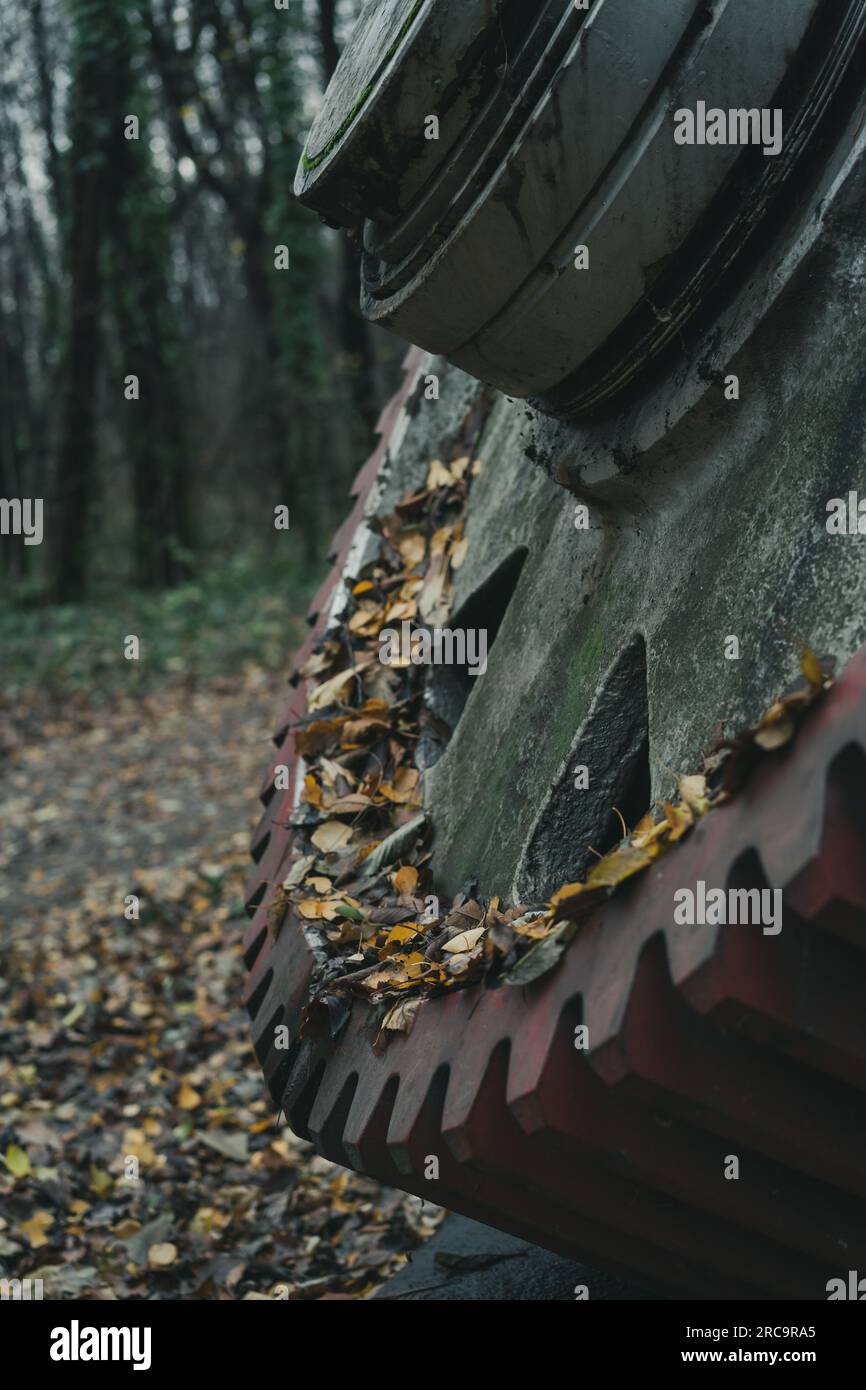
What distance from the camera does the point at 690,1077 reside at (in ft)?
4.66

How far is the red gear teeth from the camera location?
1.28 metres

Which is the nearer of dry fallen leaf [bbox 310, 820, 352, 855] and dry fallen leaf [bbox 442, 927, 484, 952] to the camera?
dry fallen leaf [bbox 442, 927, 484, 952]

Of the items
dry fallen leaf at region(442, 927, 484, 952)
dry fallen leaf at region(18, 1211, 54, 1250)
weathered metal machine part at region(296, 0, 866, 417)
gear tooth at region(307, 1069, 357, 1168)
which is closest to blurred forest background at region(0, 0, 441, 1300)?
dry fallen leaf at region(18, 1211, 54, 1250)

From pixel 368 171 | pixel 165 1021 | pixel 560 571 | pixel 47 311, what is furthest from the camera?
pixel 47 311

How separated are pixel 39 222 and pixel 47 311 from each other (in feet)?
10.6

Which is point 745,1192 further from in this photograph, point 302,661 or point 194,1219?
point 194,1219

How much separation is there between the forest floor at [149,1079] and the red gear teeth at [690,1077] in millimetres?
1312

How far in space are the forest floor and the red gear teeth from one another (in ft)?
4.30

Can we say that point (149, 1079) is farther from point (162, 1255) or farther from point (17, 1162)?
point (162, 1255)

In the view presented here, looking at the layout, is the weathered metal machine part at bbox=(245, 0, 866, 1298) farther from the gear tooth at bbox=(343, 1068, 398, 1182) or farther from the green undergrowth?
the green undergrowth

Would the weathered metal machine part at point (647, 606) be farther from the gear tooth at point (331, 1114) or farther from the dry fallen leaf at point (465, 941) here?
the dry fallen leaf at point (465, 941)

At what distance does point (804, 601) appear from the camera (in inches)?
66.6

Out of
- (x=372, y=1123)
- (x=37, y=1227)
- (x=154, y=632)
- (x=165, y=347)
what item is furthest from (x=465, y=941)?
(x=165, y=347)

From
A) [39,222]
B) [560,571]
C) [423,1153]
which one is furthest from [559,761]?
[39,222]
